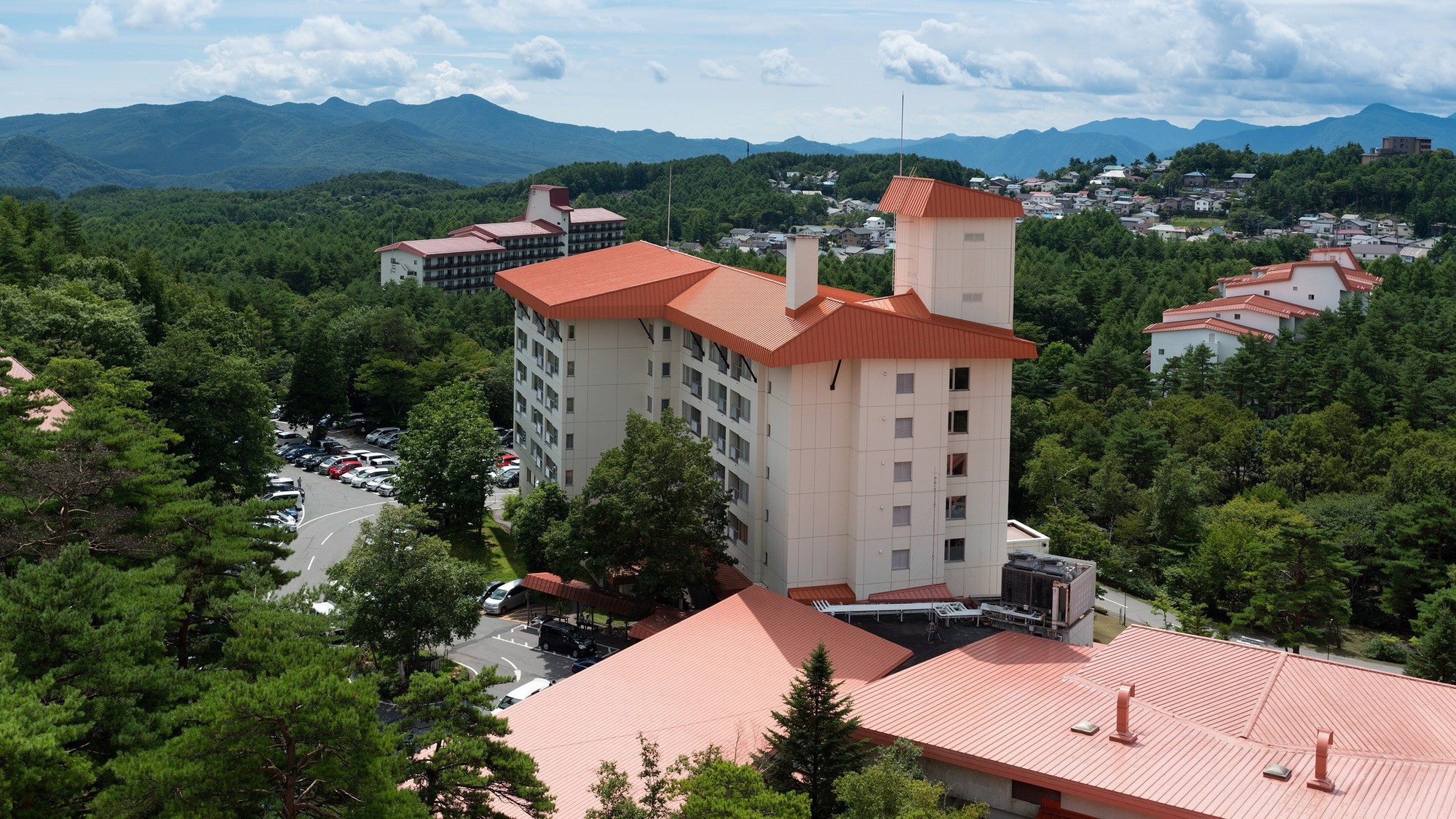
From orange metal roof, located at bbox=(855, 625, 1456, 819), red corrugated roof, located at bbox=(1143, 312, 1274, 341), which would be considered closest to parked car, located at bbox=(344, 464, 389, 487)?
orange metal roof, located at bbox=(855, 625, 1456, 819)

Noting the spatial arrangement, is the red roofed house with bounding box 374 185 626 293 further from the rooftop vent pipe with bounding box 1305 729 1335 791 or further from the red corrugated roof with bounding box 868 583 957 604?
the rooftop vent pipe with bounding box 1305 729 1335 791

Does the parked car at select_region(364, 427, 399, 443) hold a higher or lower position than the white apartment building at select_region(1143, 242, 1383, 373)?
lower

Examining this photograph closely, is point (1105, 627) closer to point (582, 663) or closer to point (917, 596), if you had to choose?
point (917, 596)

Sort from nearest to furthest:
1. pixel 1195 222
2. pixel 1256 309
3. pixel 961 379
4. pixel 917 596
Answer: pixel 917 596 < pixel 961 379 < pixel 1256 309 < pixel 1195 222

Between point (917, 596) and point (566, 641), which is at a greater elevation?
point (917, 596)

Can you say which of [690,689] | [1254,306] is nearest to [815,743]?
[690,689]

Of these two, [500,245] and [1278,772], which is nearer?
[1278,772]

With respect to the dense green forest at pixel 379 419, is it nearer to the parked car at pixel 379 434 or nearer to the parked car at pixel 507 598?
the parked car at pixel 379 434
